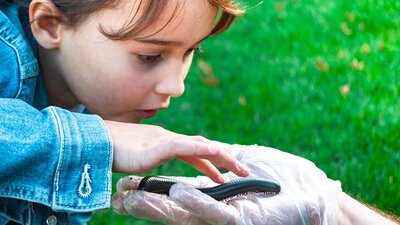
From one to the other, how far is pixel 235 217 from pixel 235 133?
1.71 m

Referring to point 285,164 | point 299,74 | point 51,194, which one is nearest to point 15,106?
point 51,194

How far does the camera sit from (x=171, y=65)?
2.72m

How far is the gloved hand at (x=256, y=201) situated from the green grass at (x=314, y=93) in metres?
0.67

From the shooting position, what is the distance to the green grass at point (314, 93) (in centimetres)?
367

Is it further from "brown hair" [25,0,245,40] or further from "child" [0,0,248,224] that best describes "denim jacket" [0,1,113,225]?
"brown hair" [25,0,245,40]

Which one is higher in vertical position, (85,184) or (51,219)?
(85,184)

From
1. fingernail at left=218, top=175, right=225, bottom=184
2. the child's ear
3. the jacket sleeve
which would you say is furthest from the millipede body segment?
the child's ear

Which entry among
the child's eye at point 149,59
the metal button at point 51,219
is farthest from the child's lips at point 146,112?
the metal button at point 51,219

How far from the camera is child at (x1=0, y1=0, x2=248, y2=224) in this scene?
2.33 m

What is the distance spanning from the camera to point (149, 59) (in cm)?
273

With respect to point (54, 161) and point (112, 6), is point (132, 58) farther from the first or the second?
point (54, 161)

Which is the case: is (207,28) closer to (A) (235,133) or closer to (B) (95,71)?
(B) (95,71)

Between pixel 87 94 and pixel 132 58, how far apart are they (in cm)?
27

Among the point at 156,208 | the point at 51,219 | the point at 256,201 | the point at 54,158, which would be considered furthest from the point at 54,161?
the point at 256,201
